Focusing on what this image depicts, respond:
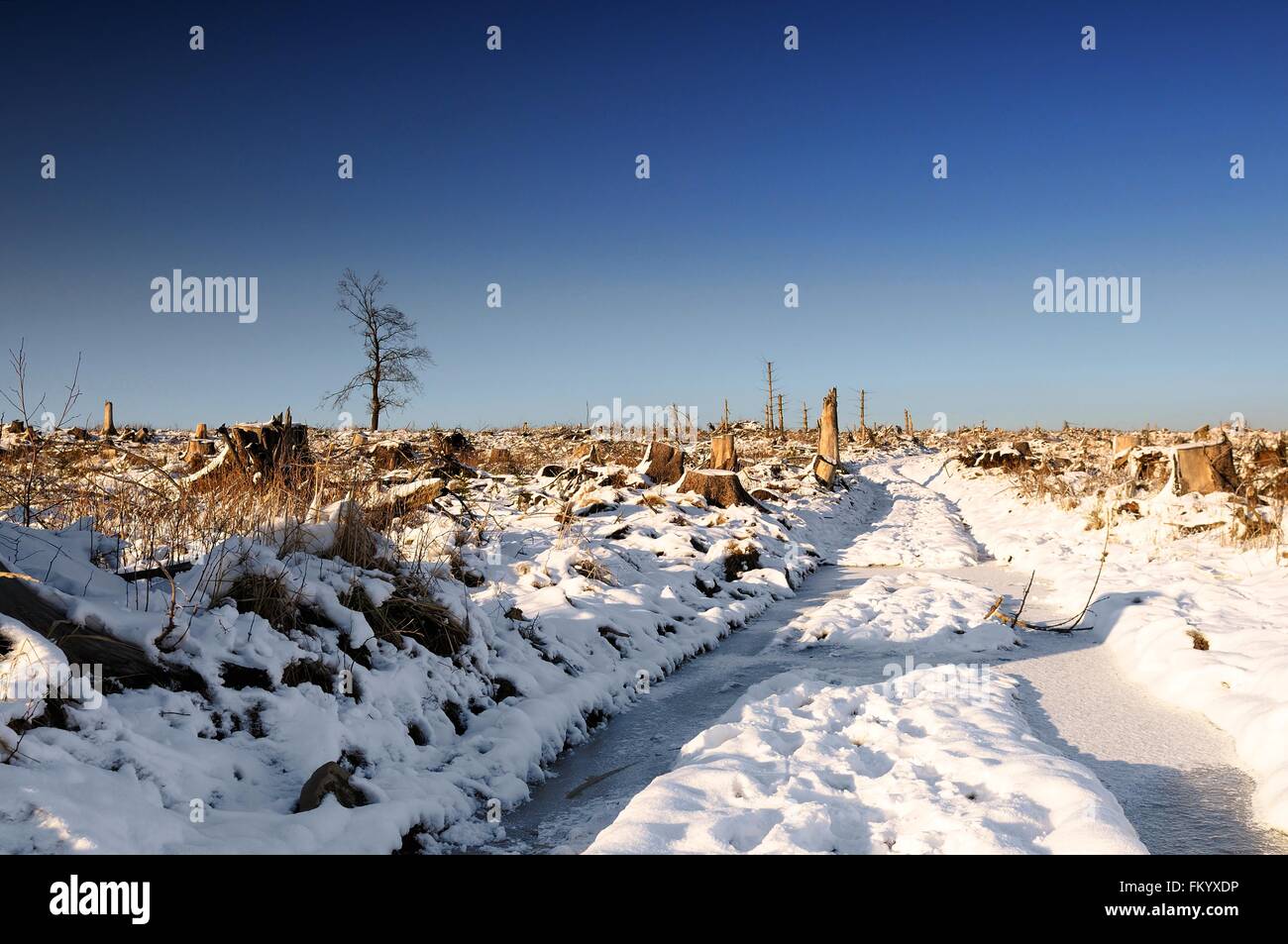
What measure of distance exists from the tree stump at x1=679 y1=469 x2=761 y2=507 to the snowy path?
4468mm

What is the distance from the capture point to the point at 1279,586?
6.86 m

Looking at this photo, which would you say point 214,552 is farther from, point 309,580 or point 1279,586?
point 1279,586

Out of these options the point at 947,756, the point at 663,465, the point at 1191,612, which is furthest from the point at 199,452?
the point at 1191,612

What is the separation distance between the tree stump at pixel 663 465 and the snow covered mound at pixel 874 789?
9.28 m

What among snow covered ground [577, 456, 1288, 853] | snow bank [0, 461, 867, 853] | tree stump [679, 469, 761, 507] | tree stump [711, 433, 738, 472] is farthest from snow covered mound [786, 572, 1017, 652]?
tree stump [711, 433, 738, 472]

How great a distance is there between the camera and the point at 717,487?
42.2 feet

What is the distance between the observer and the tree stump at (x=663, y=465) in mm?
14000

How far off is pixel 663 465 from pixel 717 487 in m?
1.63

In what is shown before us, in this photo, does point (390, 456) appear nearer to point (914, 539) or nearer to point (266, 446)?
point (266, 446)

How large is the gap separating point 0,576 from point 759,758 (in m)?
3.70

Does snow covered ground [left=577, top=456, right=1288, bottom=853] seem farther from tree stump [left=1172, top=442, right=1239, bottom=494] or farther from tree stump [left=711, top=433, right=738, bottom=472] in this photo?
tree stump [left=711, top=433, right=738, bottom=472]

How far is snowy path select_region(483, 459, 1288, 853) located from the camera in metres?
3.36

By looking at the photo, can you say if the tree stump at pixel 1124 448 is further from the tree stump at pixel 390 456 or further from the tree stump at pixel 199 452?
the tree stump at pixel 199 452
